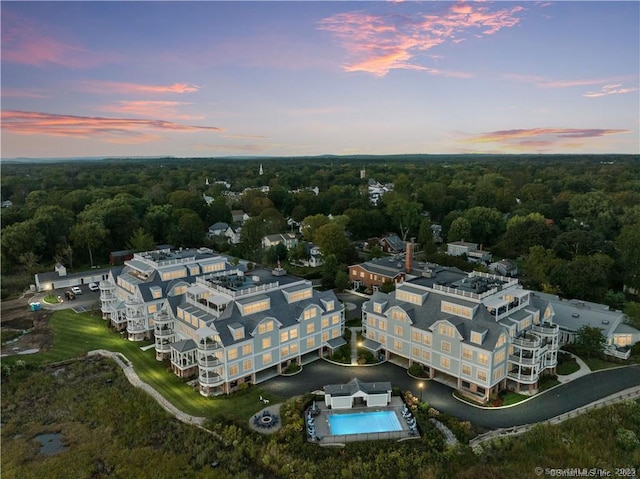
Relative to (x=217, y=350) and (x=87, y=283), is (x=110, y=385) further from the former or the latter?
(x=87, y=283)

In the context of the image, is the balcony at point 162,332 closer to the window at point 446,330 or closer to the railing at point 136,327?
the railing at point 136,327

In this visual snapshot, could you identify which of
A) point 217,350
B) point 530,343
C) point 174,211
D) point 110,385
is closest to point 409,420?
point 530,343

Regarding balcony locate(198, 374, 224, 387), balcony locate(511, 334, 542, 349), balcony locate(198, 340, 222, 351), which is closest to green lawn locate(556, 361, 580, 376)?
balcony locate(511, 334, 542, 349)

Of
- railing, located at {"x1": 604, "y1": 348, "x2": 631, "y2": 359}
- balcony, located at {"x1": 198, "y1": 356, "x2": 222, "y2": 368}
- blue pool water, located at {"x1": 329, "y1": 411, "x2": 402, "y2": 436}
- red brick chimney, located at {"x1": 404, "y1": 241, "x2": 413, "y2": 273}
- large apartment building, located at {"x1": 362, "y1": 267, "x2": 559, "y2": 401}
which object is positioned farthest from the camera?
red brick chimney, located at {"x1": 404, "y1": 241, "x2": 413, "y2": 273}

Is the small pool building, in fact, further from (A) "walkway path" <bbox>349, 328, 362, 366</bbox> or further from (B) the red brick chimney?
(B) the red brick chimney

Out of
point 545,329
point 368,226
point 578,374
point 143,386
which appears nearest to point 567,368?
point 578,374

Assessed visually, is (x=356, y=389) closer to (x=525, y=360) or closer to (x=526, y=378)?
(x=525, y=360)

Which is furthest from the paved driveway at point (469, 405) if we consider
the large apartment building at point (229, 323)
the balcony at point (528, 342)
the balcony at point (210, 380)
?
the balcony at point (528, 342)
